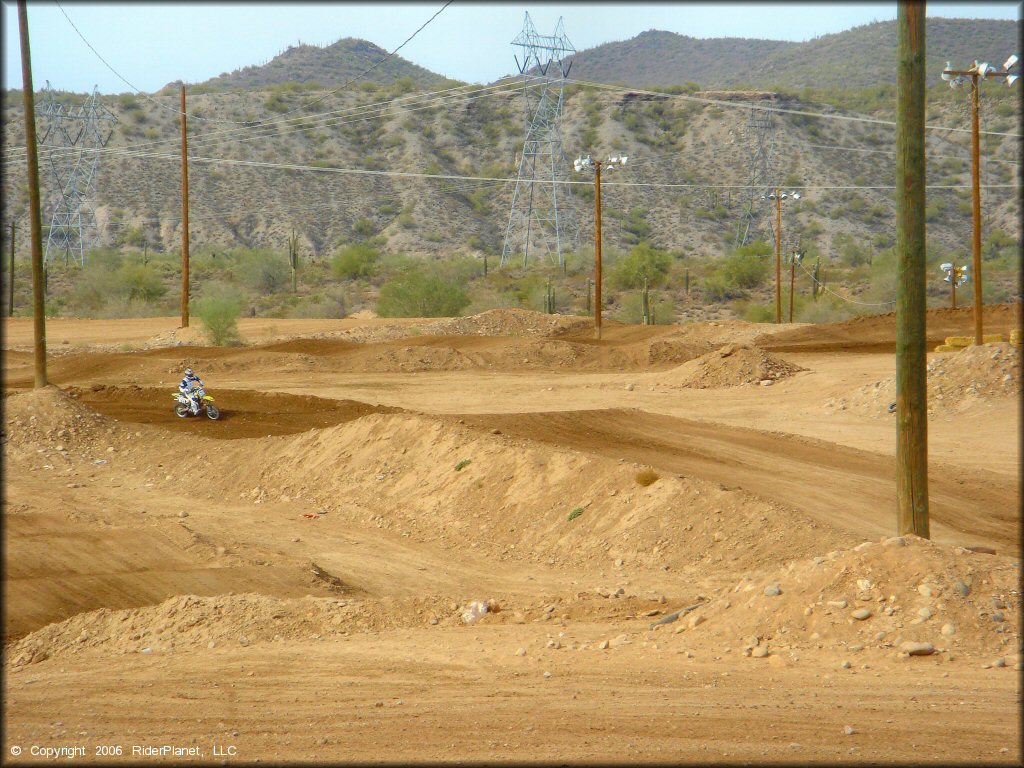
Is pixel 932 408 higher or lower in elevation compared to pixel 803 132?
lower

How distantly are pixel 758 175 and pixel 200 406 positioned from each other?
3359 inches

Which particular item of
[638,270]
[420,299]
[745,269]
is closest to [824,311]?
[745,269]

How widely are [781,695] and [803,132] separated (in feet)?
344

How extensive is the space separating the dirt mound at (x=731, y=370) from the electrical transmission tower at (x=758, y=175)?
61.6m

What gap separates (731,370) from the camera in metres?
29.1

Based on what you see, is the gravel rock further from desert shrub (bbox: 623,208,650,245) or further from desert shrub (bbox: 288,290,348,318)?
desert shrub (bbox: 623,208,650,245)

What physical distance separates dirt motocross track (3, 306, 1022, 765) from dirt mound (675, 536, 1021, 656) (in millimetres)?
25

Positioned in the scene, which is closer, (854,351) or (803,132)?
(854,351)

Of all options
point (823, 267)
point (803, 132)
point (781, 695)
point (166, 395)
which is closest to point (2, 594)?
point (781, 695)

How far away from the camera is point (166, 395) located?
2403cm

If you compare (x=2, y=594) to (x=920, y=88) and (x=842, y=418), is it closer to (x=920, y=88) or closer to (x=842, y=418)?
(x=920, y=88)

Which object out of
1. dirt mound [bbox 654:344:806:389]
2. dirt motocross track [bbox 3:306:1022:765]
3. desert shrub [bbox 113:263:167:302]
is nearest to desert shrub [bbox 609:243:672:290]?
desert shrub [bbox 113:263:167:302]

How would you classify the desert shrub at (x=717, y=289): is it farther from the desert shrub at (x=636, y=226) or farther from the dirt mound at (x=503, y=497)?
the dirt mound at (x=503, y=497)

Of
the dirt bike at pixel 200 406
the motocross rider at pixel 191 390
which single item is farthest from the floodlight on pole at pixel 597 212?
the motocross rider at pixel 191 390
